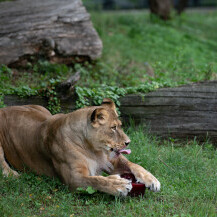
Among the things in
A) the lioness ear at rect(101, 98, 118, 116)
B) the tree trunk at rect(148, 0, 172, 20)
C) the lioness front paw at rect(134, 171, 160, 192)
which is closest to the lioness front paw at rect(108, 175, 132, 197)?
the lioness front paw at rect(134, 171, 160, 192)

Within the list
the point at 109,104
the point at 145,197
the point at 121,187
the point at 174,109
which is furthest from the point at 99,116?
the point at 174,109

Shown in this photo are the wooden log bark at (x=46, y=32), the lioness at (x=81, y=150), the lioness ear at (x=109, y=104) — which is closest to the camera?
the lioness at (x=81, y=150)

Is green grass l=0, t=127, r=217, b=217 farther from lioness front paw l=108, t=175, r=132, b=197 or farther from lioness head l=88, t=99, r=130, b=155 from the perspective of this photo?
lioness head l=88, t=99, r=130, b=155

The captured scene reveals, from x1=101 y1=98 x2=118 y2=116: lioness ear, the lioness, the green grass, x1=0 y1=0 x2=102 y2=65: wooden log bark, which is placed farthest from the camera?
x1=0 y1=0 x2=102 y2=65: wooden log bark

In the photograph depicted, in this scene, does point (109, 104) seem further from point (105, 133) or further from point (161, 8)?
point (161, 8)

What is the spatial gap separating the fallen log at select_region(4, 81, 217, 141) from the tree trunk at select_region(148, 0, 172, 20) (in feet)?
27.4

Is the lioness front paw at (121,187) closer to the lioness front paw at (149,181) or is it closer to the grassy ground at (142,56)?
the lioness front paw at (149,181)

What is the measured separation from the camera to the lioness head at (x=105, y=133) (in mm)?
4418

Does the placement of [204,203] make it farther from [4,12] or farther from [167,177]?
[4,12]

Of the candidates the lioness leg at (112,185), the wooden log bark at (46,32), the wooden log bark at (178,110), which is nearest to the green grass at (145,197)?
the lioness leg at (112,185)

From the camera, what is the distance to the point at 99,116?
14.6ft

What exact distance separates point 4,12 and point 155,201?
18.6 feet

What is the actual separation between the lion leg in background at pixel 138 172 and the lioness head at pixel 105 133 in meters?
0.25

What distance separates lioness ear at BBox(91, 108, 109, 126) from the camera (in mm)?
4355
